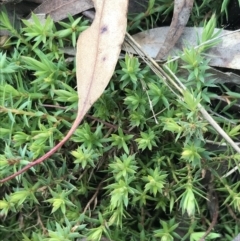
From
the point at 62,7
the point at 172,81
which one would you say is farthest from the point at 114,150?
the point at 62,7

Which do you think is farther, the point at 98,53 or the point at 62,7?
the point at 62,7

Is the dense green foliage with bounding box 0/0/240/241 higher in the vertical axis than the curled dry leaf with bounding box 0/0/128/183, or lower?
lower

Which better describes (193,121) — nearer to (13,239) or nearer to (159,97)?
(159,97)

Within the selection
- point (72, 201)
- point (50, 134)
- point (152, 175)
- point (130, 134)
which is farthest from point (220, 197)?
point (50, 134)

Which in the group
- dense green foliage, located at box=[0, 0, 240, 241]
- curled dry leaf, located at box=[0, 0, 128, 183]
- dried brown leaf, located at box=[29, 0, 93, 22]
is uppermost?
dried brown leaf, located at box=[29, 0, 93, 22]

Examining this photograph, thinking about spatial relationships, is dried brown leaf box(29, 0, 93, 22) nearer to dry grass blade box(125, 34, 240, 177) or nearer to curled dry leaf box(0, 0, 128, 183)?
curled dry leaf box(0, 0, 128, 183)

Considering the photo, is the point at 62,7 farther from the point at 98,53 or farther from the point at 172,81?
the point at 172,81

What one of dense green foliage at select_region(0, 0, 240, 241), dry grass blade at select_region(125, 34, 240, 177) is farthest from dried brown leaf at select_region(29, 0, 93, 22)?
dry grass blade at select_region(125, 34, 240, 177)
